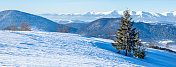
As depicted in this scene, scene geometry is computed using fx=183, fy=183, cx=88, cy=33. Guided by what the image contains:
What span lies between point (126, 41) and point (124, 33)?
4.43 feet

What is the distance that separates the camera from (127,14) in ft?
98.3

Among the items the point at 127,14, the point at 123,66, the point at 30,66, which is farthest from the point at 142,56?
the point at 30,66

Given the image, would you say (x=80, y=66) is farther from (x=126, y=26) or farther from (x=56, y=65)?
(x=126, y=26)

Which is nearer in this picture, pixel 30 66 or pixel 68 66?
pixel 30 66

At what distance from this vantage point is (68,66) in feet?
48.3

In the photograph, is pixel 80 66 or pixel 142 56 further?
pixel 142 56

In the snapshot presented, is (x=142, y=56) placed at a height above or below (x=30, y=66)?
below

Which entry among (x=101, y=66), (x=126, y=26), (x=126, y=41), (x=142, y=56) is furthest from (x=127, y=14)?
(x=101, y=66)

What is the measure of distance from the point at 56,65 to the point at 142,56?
68.6 ft

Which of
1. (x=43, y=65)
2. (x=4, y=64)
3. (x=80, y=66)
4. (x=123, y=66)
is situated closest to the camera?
(x=4, y=64)

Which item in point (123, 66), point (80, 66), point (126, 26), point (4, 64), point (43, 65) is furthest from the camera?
point (126, 26)

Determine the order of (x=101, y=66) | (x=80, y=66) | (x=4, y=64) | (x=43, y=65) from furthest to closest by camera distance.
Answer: (x=101, y=66) < (x=80, y=66) < (x=43, y=65) < (x=4, y=64)

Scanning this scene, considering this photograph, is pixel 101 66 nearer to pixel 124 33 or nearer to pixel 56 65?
pixel 56 65

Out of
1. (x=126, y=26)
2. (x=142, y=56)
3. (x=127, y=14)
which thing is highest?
(x=127, y=14)
